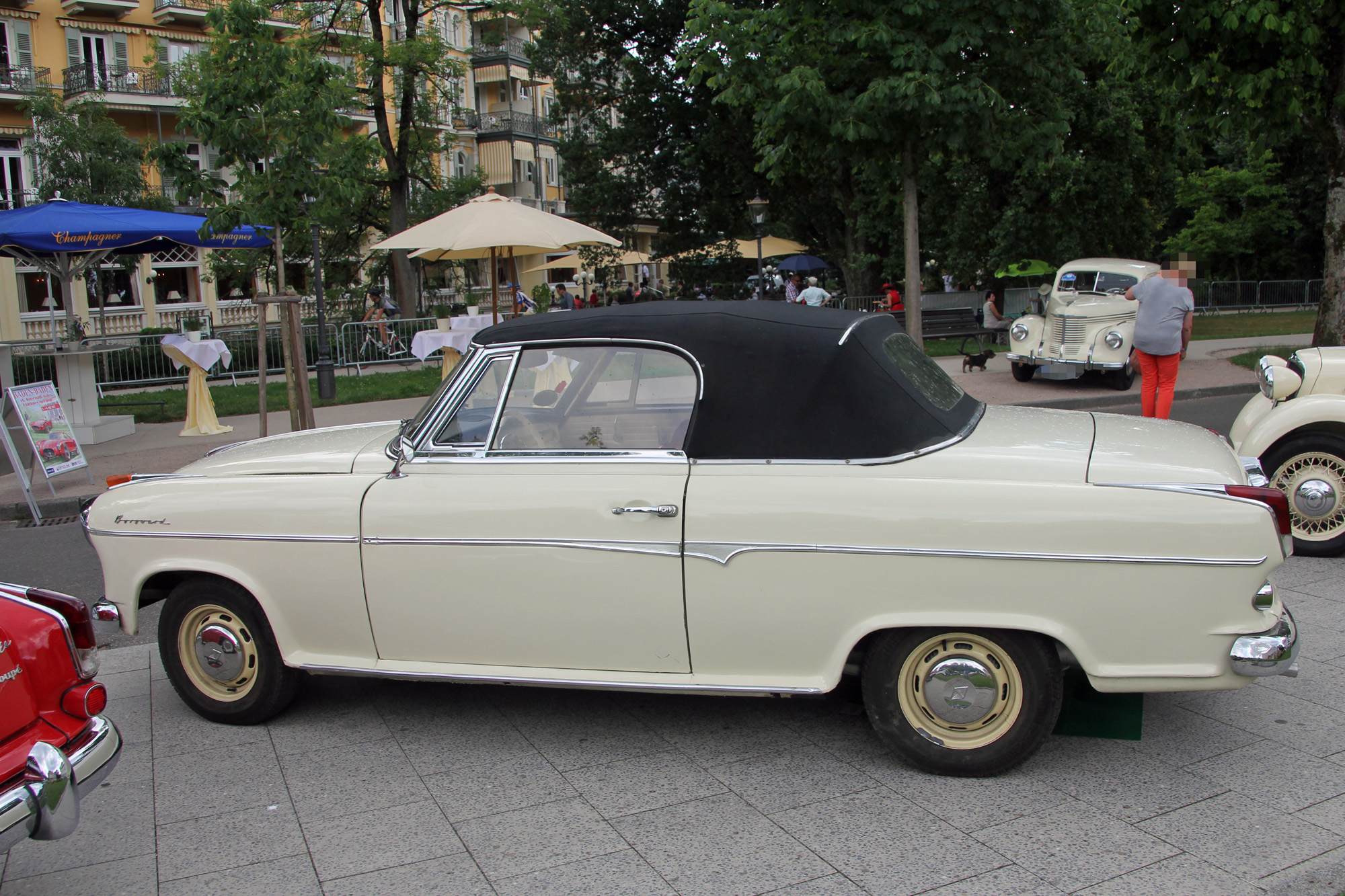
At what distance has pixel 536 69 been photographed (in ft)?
105

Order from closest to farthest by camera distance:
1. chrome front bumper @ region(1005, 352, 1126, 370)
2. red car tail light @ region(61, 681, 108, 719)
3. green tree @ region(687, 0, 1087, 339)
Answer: red car tail light @ region(61, 681, 108, 719)
green tree @ region(687, 0, 1087, 339)
chrome front bumper @ region(1005, 352, 1126, 370)

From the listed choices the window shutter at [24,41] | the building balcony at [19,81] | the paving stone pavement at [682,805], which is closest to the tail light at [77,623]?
the paving stone pavement at [682,805]

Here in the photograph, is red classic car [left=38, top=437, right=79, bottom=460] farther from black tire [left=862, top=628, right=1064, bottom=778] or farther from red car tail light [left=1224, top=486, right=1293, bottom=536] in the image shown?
red car tail light [left=1224, top=486, right=1293, bottom=536]

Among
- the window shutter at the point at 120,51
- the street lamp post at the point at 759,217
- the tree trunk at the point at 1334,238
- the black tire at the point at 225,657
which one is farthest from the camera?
the window shutter at the point at 120,51

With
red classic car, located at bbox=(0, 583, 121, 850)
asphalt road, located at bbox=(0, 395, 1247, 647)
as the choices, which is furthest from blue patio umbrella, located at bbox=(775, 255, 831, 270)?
red classic car, located at bbox=(0, 583, 121, 850)

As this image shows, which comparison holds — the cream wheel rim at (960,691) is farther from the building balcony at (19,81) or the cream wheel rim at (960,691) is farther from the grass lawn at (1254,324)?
the building balcony at (19,81)

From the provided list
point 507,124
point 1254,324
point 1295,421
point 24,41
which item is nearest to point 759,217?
point 1254,324

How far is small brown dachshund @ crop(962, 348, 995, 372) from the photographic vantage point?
60.2ft

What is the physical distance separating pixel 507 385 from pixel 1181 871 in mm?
2817

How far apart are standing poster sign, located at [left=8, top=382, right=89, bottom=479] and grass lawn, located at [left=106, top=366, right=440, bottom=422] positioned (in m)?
5.61

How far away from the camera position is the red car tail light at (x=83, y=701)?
309 cm

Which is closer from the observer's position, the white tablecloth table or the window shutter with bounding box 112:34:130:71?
the white tablecloth table

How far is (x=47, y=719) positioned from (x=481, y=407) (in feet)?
5.88

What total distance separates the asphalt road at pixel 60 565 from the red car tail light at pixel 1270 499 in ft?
17.8
